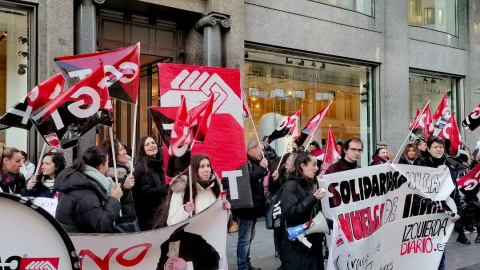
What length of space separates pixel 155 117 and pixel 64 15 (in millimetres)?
5258

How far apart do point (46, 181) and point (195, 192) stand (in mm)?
1819

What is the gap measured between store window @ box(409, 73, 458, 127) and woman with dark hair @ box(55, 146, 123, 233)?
494 inches

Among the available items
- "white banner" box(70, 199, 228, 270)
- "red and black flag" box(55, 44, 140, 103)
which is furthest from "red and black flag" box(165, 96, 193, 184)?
"red and black flag" box(55, 44, 140, 103)

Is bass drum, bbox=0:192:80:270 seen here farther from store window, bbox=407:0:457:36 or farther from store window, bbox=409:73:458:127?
store window, bbox=407:0:457:36

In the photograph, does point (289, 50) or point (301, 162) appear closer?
point (301, 162)

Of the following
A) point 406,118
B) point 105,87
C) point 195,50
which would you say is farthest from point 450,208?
point 406,118

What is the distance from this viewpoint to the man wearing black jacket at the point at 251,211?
268 inches

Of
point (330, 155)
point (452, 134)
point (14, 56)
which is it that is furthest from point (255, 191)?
point (14, 56)

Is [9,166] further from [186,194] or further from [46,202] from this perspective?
[186,194]

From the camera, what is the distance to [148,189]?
600 centimetres

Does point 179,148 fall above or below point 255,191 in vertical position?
above

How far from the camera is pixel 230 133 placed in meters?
6.47

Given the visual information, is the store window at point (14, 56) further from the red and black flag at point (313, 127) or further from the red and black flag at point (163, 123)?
the red and black flag at point (163, 123)

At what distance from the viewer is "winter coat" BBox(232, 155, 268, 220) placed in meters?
6.95
